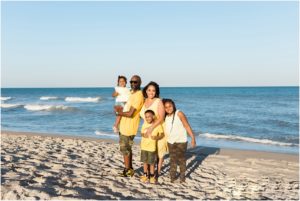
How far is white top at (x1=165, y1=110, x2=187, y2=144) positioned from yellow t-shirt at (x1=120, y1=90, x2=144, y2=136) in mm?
592

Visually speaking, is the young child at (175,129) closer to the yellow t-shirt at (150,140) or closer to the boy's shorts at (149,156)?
the yellow t-shirt at (150,140)

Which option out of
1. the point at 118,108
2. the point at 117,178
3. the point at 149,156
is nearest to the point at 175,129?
the point at 149,156

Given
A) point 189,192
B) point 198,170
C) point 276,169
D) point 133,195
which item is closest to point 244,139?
point 276,169

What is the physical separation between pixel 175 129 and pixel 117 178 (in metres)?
1.45

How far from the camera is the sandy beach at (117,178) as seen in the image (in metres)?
4.93

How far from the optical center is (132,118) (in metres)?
5.82

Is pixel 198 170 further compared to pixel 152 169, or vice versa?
pixel 198 170

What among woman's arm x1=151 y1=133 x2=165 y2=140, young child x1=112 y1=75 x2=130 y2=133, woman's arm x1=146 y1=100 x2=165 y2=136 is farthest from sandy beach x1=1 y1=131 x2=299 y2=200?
young child x1=112 y1=75 x2=130 y2=133

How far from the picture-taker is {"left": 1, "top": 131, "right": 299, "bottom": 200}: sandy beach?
493 centimetres

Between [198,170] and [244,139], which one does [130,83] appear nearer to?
[198,170]

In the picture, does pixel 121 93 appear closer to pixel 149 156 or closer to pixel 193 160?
pixel 149 156

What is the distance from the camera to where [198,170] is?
7.84 m

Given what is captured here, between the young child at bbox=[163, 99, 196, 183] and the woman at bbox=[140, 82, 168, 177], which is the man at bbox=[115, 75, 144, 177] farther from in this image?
the young child at bbox=[163, 99, 196, 183]

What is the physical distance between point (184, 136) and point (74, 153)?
382 centimetres
